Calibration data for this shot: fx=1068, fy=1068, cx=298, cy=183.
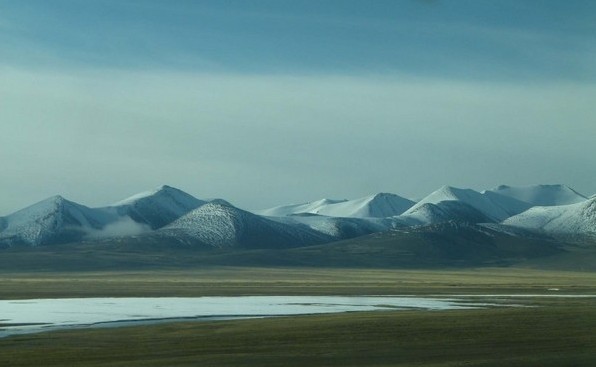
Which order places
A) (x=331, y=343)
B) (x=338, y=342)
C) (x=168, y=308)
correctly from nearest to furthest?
(x=331, y=343) → (x=338, y=342) → (x=168, y=308)

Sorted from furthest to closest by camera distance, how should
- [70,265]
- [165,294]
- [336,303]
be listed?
[70,265] → [165,294] → [336,303]

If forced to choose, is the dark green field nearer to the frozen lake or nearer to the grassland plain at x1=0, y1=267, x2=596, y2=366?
the grassland plain at x1=0, y1=267, x2=596, y2=366

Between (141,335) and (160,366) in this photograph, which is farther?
(141,335)

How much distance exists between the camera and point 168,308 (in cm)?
6850

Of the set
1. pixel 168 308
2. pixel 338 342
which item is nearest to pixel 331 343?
pixel 338 342

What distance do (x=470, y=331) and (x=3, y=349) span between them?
2116 cm

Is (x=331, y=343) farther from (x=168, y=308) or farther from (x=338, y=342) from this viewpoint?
(x=168, y=308)

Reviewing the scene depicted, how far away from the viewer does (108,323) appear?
5575 cm

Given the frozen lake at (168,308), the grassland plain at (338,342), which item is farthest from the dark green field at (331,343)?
the frozen lake at (168,308)

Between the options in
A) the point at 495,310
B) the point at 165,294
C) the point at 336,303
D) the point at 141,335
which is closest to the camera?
the point at 141,335

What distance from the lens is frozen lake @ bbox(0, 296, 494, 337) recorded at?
188 feet

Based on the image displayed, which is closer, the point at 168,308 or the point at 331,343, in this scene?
the point at 331,343

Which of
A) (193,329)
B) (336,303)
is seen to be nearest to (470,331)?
(193,329)

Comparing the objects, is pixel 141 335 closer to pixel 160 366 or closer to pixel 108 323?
pixel 108 323
